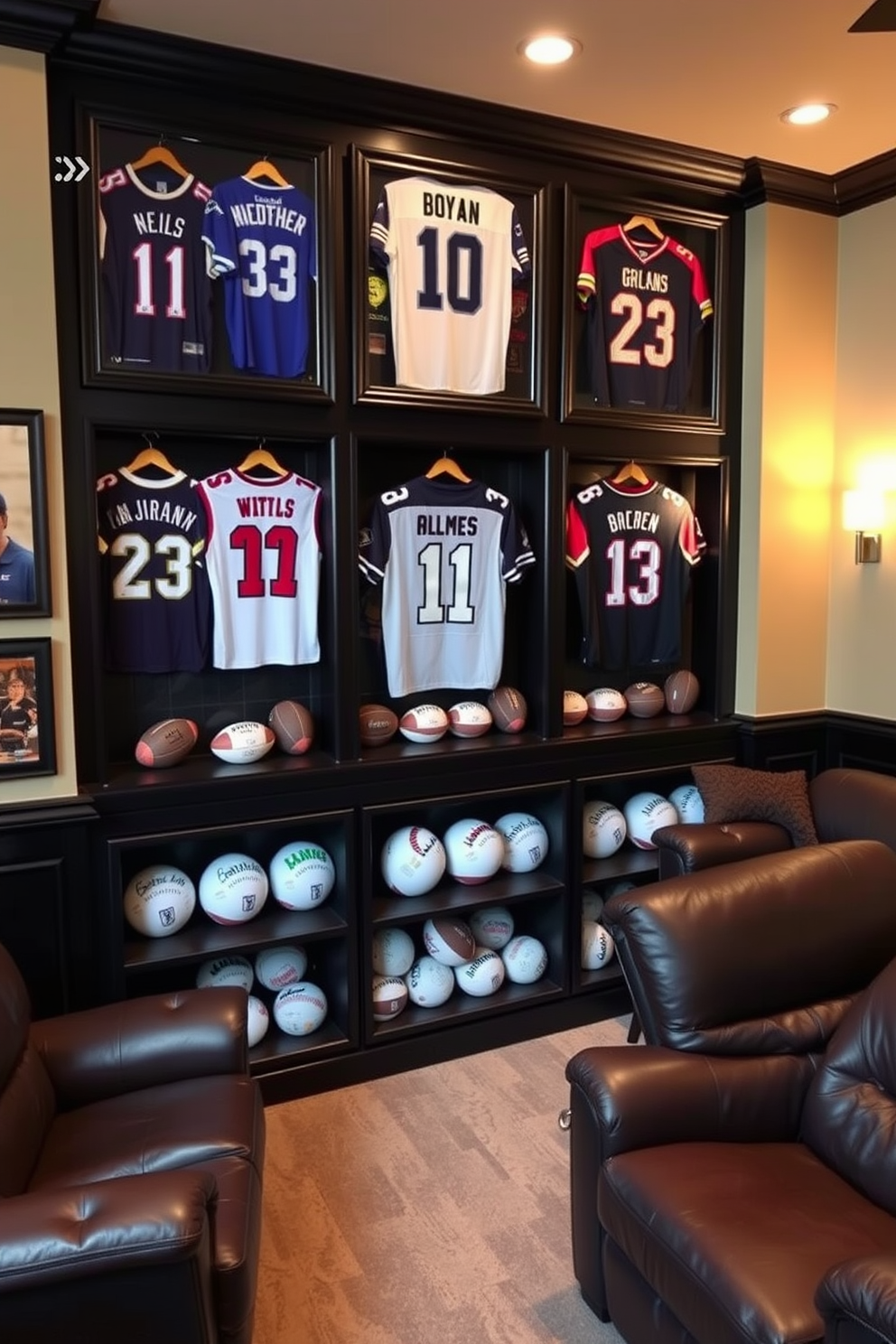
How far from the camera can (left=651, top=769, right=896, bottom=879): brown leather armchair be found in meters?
3.25

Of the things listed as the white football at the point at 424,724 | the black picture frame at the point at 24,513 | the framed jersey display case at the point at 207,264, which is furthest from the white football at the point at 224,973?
the framed jersey display case at the point at 207,264

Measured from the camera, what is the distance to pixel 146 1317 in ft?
5.16

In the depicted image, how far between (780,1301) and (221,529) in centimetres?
252

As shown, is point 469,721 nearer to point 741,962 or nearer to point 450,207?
point 741,962

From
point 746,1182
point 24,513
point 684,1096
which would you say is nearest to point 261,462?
point 24,513

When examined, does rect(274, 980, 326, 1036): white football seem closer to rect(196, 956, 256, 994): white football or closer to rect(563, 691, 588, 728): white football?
rect(196, 956, 256, 994): white football

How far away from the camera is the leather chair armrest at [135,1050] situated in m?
2.32

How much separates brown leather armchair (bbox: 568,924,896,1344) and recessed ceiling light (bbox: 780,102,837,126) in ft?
8.76

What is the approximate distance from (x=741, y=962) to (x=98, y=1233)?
1.45 metres

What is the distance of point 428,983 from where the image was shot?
11.2ft

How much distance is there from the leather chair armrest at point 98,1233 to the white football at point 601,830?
233cm

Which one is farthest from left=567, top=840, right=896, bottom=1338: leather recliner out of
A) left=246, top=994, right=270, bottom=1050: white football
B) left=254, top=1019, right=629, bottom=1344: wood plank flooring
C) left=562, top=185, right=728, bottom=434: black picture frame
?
left=562, top=185, right=728, bottom=434: black picture frame

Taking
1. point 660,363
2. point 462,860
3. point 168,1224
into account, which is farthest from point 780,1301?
point 660,363

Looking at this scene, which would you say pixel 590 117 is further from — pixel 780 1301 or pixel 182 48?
pixel 780 1301
